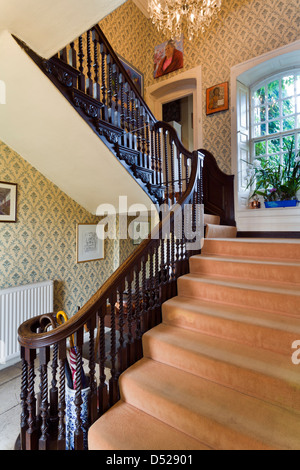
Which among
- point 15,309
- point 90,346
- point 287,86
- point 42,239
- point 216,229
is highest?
point 287,86

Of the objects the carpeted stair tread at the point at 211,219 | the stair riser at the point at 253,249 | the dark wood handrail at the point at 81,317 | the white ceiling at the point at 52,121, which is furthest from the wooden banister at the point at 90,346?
the white ceiling at the point at 52,121

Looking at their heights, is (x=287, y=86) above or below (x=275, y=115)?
above

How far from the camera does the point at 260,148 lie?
436 centimetres

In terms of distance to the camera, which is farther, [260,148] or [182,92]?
[182,92]

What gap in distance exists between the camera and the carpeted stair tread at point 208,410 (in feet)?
3.94

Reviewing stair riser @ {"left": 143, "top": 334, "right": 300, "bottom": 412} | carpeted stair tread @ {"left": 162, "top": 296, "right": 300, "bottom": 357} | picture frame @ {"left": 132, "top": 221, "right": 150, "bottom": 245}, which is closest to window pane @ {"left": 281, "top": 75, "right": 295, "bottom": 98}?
picture frame @ {"left": 132, "top": 221, "right": 150, "bottom": 245}

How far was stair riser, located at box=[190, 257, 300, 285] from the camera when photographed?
2.13 metres

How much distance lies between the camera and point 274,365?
59.7 inches

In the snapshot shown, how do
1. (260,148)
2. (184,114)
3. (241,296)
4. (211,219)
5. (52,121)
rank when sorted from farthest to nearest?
(184,114), (260,148), (211,219), (52,121), (241,296)

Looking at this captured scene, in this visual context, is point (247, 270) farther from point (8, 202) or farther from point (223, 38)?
point (223, 38)

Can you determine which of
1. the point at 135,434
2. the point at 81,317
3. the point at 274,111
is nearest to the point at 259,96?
the point at 274,111

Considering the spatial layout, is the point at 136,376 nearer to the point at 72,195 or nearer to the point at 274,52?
the point at 72,195

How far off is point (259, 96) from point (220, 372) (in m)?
4.59
